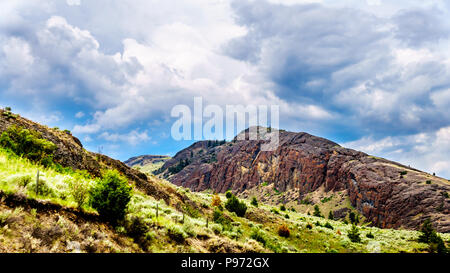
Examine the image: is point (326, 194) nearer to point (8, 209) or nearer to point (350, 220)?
point (350, 220)

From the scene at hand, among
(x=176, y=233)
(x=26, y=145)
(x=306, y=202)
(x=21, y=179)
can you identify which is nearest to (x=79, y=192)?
(x=21, y=179)

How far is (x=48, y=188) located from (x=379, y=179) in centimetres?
12427

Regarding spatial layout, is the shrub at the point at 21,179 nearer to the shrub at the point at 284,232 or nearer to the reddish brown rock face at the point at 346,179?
the shrub at the point at 284,232

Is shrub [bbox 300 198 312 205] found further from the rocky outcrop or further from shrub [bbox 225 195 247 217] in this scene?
the rocky outcrop

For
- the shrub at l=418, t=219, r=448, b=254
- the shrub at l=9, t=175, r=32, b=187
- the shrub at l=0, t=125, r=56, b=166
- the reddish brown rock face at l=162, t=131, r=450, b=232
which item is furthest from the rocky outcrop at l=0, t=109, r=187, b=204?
the reddish brown rock face at l=162, t=131, r=450, b=232

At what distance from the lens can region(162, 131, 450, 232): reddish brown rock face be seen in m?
83.6

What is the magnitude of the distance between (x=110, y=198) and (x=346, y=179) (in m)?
134

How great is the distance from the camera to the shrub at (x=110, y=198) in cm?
1084

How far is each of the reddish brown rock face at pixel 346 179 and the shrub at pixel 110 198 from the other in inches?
3463

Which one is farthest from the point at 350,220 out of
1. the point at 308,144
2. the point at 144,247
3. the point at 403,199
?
the point at 144,247

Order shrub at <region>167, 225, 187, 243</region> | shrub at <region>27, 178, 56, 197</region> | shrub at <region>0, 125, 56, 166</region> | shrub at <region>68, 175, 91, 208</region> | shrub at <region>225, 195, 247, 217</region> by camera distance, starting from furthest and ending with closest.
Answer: shrub at <region>225, 195, 247, 217</region> < shrub at <region>0, 125, 56, 166</region> < shrub at <region>167, 225, 187, 243</region> < shrub at <region>68, 175, 91, 208</region> < shrub at <region>27, 178, 56, 197</region>

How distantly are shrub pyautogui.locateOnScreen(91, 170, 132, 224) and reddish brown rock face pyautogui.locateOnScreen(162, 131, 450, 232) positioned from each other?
87966 mm
